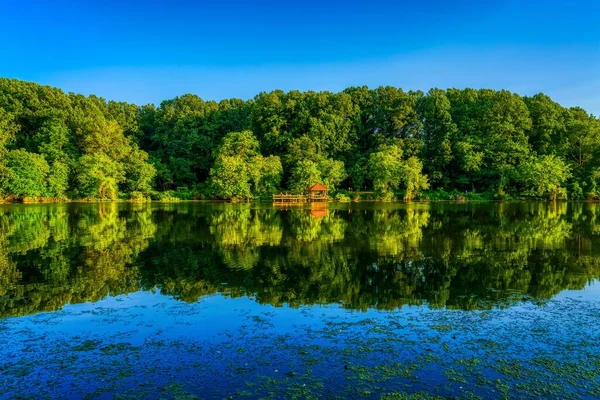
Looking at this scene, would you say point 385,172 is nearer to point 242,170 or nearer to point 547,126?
point 242,170

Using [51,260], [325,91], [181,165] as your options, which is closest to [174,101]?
[181,165]

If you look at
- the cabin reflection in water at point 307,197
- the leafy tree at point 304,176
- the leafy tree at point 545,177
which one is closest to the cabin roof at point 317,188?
the cabin reflection in water at point 307,197

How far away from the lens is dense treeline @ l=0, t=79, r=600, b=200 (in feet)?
172

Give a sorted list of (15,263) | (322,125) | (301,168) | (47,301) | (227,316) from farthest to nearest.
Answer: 1. (322,125)
2. (301,168)
3. (15,263)
4. (47,301)
5. (227,316)

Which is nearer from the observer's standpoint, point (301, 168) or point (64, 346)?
point (64, 346)

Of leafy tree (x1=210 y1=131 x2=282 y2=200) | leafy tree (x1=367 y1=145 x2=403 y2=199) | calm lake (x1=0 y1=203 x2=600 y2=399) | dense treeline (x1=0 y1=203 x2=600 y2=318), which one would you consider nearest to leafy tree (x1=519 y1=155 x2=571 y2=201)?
leafy tree (x1=367 y1=145 x2=403 y2=199)

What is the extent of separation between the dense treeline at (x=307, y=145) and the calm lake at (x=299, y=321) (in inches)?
1491

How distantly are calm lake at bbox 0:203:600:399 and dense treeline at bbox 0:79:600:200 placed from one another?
37.9 meters

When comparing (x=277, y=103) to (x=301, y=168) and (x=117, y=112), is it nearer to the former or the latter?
(x=301, y=168)

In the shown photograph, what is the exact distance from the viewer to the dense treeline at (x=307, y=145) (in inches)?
2058

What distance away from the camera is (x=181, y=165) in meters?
61.6

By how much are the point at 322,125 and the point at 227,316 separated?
5480 cm

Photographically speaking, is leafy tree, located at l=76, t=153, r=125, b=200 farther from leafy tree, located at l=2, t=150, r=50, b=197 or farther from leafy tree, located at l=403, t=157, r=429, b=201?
leafy tree, located at l=403, t=157, r=429, b=201

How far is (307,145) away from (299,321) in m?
52.1
